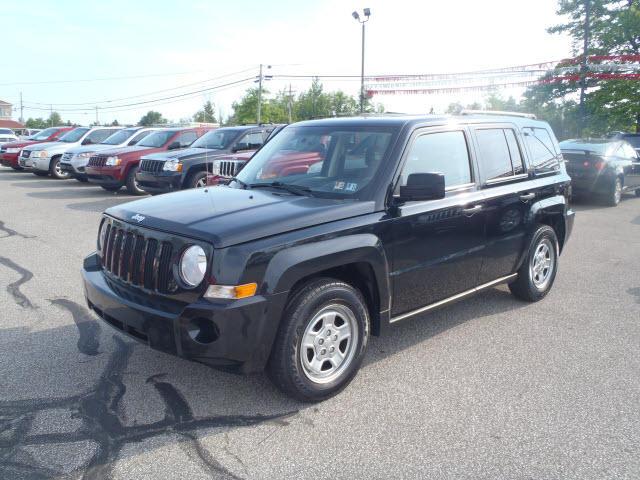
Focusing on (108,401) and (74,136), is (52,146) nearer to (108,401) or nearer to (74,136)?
(74,136)

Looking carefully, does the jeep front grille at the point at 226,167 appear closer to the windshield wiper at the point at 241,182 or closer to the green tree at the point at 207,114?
the windshield wiper at the point at 241,182

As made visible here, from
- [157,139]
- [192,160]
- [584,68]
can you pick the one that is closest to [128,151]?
[157,139]

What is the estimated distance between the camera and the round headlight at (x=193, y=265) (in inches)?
135

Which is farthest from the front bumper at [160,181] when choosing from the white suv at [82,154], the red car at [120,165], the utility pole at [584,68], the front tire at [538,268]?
the utility pole at [584,68]

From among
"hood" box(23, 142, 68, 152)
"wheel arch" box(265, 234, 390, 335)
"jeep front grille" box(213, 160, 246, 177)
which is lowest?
"wheel arch" box(265, 234, 390, 335)

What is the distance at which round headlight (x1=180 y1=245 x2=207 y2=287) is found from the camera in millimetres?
3426

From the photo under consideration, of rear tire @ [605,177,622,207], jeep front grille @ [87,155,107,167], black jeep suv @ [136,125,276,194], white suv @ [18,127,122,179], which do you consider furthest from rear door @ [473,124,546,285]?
white suv @ [18,127,122,179]

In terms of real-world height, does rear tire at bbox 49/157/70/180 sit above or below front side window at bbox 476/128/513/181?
below

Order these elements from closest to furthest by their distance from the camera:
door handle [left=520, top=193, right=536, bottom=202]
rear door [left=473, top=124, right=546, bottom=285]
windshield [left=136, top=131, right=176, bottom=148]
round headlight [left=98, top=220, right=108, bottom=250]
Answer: round headlight [left=98, top=220, right=108, bottom=250], rear door [left=473, top=124, right=546, bottom=285], door handle [left=520, top=193, right=536, bottom=202], windshield [left=136, top=131, right=176, bottom=148]

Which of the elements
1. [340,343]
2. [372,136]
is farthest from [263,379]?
[372,136]

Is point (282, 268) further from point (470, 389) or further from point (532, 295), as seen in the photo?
point (532, 295)

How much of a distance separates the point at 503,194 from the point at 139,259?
10.4 feet

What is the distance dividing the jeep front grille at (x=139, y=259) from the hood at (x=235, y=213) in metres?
0.10

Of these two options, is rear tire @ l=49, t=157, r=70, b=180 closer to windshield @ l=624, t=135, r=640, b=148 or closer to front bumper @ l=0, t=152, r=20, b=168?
front bumper @ l=0, t=152, r=20, b=168
